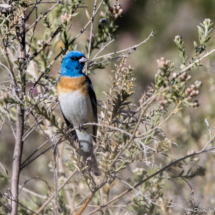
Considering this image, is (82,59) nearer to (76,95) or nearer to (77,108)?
(76,95)

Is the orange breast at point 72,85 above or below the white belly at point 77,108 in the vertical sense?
above

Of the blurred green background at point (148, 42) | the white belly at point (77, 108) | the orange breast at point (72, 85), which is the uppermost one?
the blurred green background at point (148, 42)

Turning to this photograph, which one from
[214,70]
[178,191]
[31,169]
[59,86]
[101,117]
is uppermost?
[214,70]

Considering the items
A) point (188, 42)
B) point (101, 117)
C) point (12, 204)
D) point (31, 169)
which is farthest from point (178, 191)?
point (188, 42)

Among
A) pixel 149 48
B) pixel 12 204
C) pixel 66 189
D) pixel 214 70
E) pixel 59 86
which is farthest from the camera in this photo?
pixel 149 48

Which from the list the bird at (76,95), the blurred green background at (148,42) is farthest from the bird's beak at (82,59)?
the blurred green background at (148,42)

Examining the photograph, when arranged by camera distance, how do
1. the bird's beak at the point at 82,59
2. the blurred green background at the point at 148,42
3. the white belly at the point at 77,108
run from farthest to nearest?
1. the blurred green background at the point at 148,42
2. the white belly at the point at 77,108
3. the bird's beak at the point at 82,59

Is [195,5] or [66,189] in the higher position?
[195,5]

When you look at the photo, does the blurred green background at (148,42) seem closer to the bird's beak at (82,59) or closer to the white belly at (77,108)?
the white belly at (77,108)

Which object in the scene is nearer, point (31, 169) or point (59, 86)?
point (59, 86)

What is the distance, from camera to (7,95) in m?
1.64

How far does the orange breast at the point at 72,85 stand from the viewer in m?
2.90

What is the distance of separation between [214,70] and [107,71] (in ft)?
6.51

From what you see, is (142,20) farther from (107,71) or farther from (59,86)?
(59,86)
